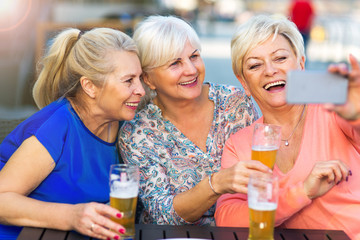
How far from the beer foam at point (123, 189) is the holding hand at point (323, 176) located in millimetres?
683

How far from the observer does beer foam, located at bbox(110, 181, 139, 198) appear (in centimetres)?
180

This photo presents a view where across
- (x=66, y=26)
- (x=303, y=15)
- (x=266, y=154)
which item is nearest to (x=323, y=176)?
(x=266, y=154)

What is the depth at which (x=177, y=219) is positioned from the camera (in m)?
2.41

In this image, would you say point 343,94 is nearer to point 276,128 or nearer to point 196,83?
point 276,128

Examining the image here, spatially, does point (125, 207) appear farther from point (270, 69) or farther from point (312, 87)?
point (270, 69)

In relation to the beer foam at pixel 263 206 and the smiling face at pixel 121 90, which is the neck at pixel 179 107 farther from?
the beer foam at pixel 263 206

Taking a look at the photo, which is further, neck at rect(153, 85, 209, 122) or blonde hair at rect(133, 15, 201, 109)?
neck at rect(153, 85, 209, 122)

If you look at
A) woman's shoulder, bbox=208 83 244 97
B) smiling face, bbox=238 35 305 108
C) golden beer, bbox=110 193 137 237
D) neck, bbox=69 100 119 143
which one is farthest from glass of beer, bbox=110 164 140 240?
woman's shoulder, bbox=208 83 244 97

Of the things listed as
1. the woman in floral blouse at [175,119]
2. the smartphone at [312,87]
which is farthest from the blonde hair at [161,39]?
the smartphone at [312,87]

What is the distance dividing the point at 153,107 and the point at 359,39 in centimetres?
991

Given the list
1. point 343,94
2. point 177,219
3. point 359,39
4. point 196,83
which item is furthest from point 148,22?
point 359,39

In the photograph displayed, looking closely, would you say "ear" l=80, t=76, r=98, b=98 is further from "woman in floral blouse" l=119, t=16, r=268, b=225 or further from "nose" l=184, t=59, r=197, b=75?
"nose" l=184, t=59, r=197, b=75

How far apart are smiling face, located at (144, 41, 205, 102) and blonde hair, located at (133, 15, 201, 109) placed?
3 cm

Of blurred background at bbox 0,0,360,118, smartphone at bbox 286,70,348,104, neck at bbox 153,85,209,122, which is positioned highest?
smartphone at bbox 286,70,348,104
